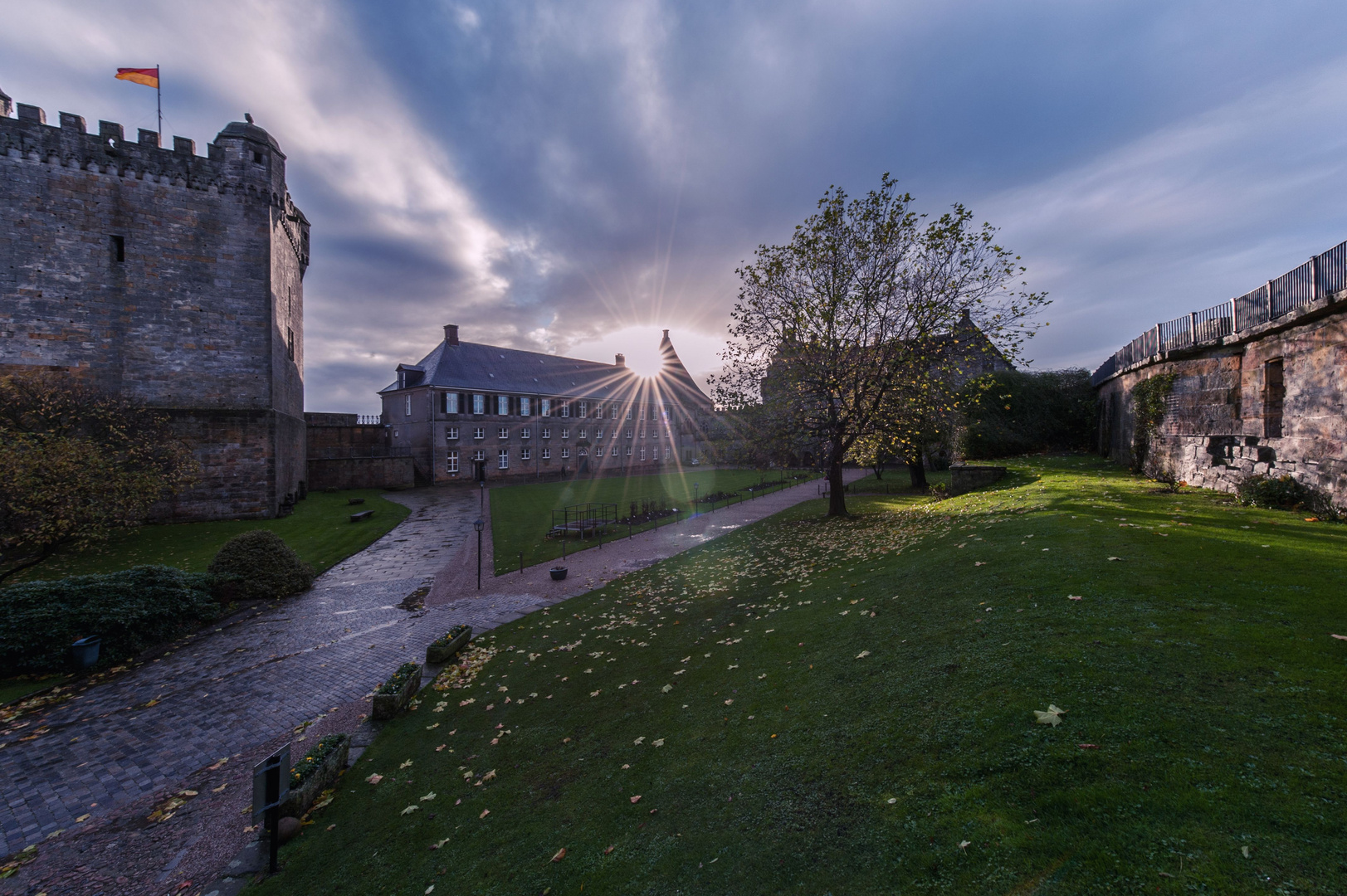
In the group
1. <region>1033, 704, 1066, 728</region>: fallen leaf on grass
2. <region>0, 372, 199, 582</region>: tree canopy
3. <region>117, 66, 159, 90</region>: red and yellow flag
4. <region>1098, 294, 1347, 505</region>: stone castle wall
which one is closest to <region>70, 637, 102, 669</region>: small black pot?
<region>0, 372, 199, 582</region>: tree canopy

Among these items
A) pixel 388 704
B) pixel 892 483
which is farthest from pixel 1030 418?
pixel 388 704

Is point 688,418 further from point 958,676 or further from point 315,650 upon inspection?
point 958,676

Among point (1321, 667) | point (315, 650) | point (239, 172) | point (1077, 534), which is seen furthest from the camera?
point (239, 172)

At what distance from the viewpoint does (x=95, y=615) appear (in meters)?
10.4

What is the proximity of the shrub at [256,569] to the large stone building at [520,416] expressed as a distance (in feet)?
63.7

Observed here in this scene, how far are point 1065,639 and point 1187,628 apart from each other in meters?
1.09

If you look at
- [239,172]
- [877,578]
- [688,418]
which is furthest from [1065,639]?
[688,418]

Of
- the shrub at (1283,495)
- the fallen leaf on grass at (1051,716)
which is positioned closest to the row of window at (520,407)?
the fallen leaf on grass at (1051,716)

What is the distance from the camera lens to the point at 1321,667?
4047mm

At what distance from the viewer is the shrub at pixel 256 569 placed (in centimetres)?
1398

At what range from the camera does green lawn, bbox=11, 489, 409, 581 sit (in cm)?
1661

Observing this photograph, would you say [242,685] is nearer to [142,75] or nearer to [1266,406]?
[1266,406]

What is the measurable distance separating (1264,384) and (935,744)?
14.0 meters

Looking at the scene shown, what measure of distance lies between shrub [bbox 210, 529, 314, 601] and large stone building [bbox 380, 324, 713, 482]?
19428 mm
